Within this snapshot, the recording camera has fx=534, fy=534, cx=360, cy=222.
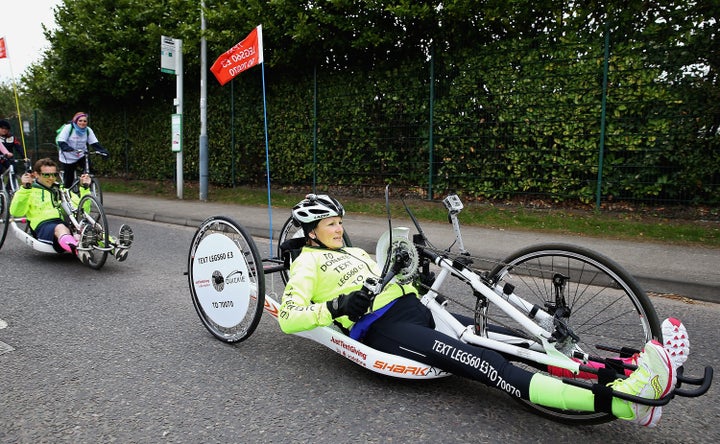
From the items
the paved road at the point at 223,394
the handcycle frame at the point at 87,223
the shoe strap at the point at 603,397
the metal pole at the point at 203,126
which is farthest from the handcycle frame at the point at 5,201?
the shoe strap at the point at 603,397

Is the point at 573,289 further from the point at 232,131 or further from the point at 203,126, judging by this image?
the point at 232,131

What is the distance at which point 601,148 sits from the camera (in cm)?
861

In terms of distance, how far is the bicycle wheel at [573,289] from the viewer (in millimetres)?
2605

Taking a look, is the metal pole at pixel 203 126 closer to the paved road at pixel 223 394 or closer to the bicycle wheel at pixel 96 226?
the bicycle wheel at pixel 96 226

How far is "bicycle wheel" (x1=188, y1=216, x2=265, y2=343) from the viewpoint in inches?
137

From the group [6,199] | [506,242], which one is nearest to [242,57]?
[6,199]

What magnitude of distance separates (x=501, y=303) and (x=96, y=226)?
4.81 m

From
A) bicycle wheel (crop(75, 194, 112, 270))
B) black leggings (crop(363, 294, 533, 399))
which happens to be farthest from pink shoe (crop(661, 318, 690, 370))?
bicycle wheel (crop(75, 194, 112, 270))

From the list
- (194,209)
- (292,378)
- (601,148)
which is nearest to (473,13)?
(601,148)

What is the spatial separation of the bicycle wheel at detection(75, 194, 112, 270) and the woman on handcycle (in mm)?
3398

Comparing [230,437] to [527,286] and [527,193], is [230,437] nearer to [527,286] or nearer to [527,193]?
[527,286]

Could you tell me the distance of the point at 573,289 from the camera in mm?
3262

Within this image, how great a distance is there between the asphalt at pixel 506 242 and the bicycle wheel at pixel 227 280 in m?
1.53

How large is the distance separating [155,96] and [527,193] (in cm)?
1225
